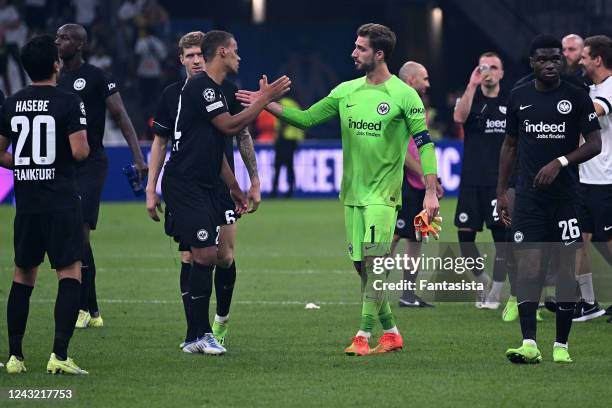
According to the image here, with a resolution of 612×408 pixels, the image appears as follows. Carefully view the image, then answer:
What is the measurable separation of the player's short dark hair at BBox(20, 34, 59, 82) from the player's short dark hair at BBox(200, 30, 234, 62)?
57.6 inches

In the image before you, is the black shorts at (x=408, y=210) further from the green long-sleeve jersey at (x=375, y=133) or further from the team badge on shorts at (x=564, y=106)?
the team badge on shorts at (x=564, y=106)

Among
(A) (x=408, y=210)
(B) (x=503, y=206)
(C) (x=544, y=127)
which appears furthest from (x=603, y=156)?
(C) (x=544, y=127)

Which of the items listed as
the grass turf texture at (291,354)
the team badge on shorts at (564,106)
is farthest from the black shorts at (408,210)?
the team badge on shorts at (564,106)

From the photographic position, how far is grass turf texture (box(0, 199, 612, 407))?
8633 millimetres

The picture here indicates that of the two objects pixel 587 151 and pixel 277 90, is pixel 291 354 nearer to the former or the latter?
pixel 277 90

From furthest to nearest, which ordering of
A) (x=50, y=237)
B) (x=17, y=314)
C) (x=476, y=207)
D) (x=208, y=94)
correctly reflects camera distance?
1. (x=476, y=207)
2. (x=208, y=94)
3. (x=17, y=314)
4. (x=50, y=237)

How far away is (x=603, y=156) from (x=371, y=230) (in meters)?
3.09

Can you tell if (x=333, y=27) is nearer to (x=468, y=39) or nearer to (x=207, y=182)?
(x=468, y=39)

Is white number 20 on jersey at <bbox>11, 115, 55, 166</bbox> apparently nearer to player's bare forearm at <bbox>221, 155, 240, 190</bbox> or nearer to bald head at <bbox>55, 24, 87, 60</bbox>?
player's bare forearm at <bbox>221, 155, 240, 190</bbox>

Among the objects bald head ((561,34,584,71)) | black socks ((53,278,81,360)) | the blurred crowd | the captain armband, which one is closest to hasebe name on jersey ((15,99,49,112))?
Answer: black socks ((53,278,81,360))

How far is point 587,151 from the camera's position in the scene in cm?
973

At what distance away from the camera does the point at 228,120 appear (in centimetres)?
1005

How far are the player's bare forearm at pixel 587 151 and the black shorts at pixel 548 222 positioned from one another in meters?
0.31

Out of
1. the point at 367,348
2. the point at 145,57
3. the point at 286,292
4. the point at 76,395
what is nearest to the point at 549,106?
the point at 367,348
